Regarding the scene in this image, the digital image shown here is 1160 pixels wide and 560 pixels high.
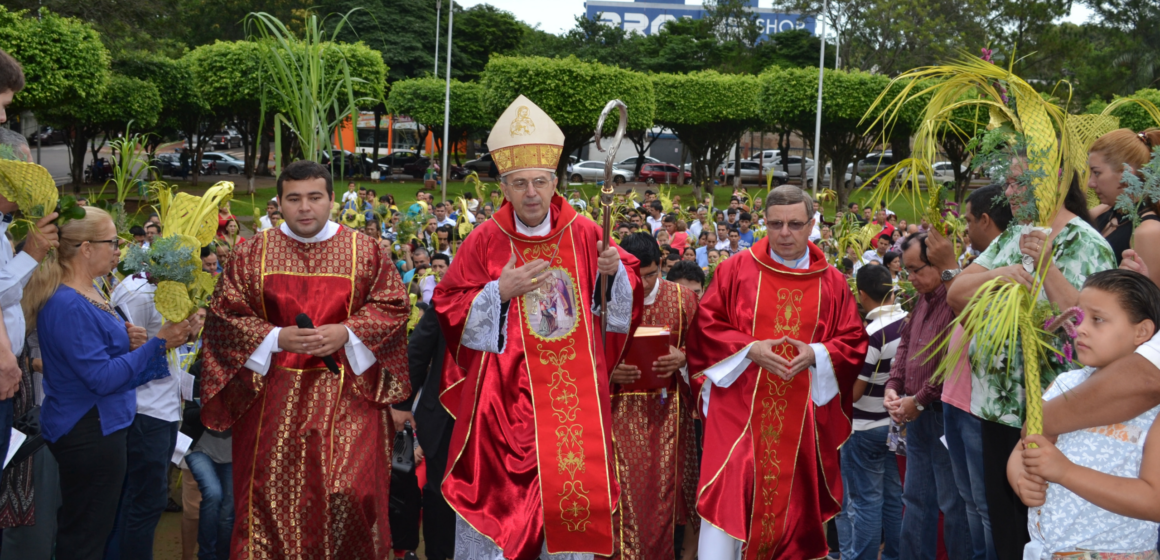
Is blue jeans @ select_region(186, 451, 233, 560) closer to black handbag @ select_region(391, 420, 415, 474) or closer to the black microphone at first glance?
black handbag @ select_region(391, 420, 415, 474)

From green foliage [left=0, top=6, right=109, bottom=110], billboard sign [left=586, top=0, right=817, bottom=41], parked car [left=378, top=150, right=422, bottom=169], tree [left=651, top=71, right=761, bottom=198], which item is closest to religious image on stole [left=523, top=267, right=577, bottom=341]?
green foliage [left=0, top=6, right=109, bottom=110]

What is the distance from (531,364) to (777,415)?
1.35 meters

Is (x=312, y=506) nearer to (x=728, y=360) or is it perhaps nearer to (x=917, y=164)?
(x=728, y=360)

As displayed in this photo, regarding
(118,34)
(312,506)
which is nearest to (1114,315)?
(312,506)

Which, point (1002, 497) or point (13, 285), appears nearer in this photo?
point (13, 285)

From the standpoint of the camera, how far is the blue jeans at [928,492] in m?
5.21

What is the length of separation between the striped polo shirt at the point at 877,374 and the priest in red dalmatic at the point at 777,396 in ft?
1.42

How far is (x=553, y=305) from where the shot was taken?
5.07m

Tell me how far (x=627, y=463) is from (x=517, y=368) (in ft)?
3.18

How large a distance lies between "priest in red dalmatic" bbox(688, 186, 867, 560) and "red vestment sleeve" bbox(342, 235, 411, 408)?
1.54 m

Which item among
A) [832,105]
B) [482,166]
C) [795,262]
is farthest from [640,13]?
[795,262]

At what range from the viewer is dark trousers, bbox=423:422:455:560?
5.64m

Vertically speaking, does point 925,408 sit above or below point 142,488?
above

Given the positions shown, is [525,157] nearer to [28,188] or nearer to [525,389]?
[525,389]
